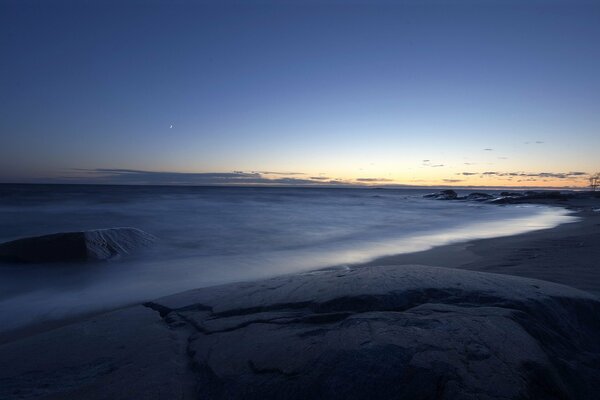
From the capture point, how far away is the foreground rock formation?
1.81 m

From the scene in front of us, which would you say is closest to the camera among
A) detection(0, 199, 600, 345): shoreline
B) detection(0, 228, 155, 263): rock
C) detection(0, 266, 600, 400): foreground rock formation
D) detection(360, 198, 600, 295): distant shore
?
detection(0, 266, 600, 400): foreground rock formation

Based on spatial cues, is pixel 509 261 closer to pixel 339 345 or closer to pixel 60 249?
pixel 339 345

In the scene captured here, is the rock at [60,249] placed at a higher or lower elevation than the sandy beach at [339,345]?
lower

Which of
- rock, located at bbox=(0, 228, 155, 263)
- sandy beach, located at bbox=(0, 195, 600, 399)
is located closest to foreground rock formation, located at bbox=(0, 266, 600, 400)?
sandy beach, located at bbox=(0, 195, 600, 399)

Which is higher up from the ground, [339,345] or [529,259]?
[339,345]

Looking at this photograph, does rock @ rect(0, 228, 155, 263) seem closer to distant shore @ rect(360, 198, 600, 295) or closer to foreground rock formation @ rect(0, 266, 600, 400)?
foreground rock formation @ rect(0, 266, 600, 400)

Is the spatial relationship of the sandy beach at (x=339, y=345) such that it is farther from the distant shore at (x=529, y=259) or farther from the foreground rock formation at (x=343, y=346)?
the distant shore at (x=529, y=259)

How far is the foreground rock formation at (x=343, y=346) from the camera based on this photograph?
5.95 feet

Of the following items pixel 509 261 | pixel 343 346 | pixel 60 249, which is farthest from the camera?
pixel 60 249

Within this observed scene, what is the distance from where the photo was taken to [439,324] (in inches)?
87.6

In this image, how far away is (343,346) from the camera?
6.68 ft

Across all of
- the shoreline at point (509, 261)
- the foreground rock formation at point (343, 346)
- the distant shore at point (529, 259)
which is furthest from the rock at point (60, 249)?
the distant shore at point (529, 259)

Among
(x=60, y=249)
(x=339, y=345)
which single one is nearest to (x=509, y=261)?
(x=339, y=345)

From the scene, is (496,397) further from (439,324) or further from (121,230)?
(121,230)
